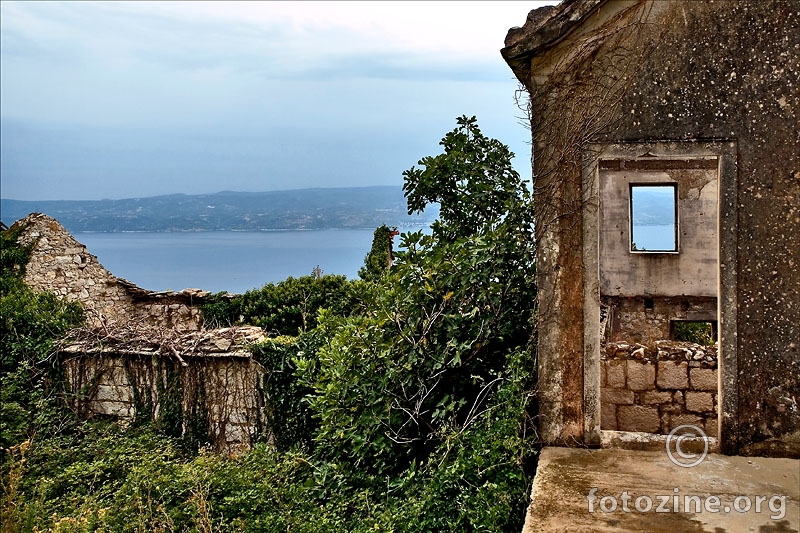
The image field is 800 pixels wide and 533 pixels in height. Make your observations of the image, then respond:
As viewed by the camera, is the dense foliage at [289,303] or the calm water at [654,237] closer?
the dense foliage at [289,303]

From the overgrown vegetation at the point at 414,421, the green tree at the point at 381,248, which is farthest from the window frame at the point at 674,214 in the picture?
the overgrown vegetation at the point at 414,421

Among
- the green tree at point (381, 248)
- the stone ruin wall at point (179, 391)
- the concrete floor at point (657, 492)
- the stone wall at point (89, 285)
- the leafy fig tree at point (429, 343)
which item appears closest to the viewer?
the concrete floor at point (657, 492)

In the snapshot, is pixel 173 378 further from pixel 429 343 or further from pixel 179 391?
pixel 429 343

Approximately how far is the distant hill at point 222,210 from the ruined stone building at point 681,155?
143 feet

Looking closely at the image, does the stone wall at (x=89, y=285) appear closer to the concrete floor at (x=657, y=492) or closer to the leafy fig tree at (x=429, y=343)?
the leafy fig tree at (x=429, y=343)

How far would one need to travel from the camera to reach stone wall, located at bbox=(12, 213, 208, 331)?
1331cm

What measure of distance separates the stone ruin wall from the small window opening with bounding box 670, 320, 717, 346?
968 centimetres

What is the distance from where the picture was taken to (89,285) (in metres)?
14.2

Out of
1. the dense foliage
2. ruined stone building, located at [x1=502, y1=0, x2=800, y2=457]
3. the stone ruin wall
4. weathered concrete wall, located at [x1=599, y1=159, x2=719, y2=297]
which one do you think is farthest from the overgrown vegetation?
weathered concrete wall, located at [x1=599, y1=159, x2=719, y2=297]

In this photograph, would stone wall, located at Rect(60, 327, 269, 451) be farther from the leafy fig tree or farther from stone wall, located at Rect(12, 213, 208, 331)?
the leafy fig tree

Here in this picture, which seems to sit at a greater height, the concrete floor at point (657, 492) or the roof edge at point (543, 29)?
the roof edge at point (543, 29)

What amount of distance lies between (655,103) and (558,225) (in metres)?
1.19

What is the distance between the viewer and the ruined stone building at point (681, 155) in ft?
16.2

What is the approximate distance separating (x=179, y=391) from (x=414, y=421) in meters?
4.91
